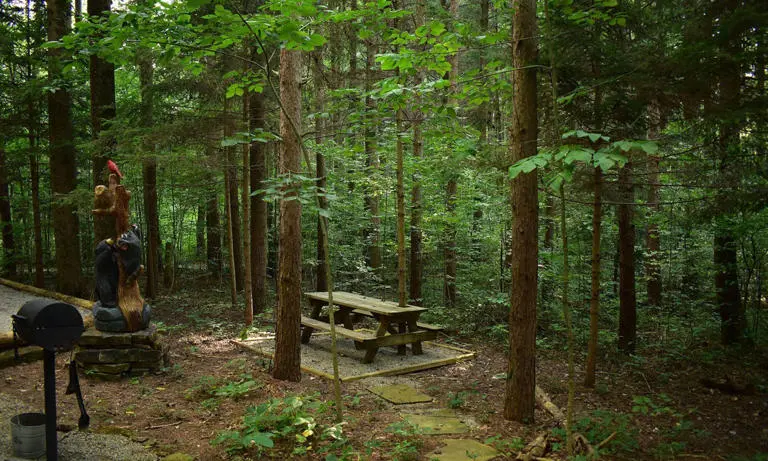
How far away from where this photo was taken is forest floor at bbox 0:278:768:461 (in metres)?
4.41

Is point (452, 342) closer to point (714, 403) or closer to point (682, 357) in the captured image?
point (682, 357)

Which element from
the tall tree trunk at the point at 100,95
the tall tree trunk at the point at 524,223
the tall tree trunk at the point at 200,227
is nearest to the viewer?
the tall tree trunk at the point at 524,223

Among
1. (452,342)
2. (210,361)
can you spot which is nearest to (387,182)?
(452,342)

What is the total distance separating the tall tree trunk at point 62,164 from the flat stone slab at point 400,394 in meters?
8.47

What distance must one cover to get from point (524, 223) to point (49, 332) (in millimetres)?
4200

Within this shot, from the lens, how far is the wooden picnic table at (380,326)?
773 centimetres

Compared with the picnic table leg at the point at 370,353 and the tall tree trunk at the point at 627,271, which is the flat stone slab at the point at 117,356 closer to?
the picnic table leg at the point at 370,353

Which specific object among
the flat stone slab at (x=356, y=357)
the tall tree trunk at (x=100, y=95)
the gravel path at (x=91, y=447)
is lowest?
the flat stone slab at (x=356, y=357)

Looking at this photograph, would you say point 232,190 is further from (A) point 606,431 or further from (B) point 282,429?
(A) point 606,431

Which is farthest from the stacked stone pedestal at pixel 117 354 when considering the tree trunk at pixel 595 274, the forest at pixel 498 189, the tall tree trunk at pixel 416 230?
the tree trunk at pixel 595 274

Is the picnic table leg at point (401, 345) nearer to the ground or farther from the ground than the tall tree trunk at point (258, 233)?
nearer to the ground

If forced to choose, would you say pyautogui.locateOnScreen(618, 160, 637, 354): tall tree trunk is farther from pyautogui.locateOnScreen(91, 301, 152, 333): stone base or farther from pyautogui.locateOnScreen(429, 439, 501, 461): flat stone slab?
pyautogui.locateOnScreen(91, 301, 152, 333): stone base

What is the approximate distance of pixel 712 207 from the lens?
5520 millimetres

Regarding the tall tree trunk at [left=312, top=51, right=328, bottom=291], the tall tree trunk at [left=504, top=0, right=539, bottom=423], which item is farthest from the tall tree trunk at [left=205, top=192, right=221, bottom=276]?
the tall tree trunk at [left=504, top=0, right=539, bottom=423]
